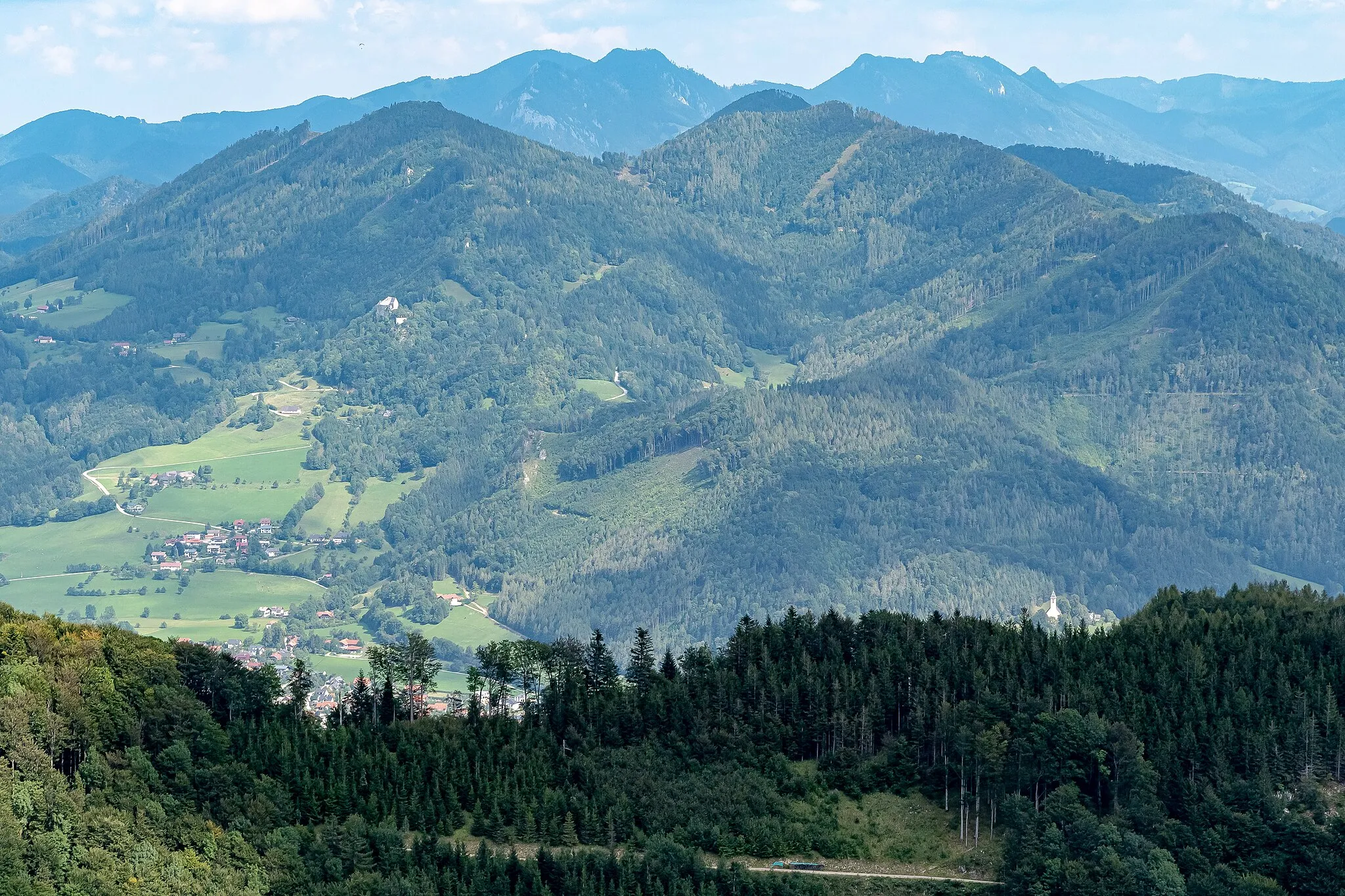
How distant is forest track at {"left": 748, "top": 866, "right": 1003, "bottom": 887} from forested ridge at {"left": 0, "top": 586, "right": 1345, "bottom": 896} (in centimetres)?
253

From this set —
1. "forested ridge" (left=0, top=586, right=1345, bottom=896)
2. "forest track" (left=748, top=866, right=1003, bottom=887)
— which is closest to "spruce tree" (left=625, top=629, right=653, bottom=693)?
"forested ridge" (left=0, top=586, right=1345, bottom=896)

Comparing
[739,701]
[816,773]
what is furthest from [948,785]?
[739,701]

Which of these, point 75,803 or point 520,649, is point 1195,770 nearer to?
point 520,649

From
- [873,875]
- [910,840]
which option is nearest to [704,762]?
[910,840]

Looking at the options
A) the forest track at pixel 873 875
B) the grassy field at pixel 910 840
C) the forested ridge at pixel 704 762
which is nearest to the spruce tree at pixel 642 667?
the forested ridge at pixel 704 762

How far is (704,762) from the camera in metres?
144

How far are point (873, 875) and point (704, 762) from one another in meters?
20.0

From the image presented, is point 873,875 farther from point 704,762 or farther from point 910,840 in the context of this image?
point 704,762

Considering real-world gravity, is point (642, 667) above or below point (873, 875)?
above

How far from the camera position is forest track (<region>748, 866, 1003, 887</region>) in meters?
127

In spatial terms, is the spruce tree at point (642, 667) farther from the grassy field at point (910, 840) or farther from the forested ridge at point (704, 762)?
the grassy field at point (910, 840)

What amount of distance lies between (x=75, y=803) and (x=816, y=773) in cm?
5501

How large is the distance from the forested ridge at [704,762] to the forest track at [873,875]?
8.30 ft

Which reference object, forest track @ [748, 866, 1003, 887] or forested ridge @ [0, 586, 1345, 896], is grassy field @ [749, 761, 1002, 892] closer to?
forest track @ [748, 866, 1003, 887]
